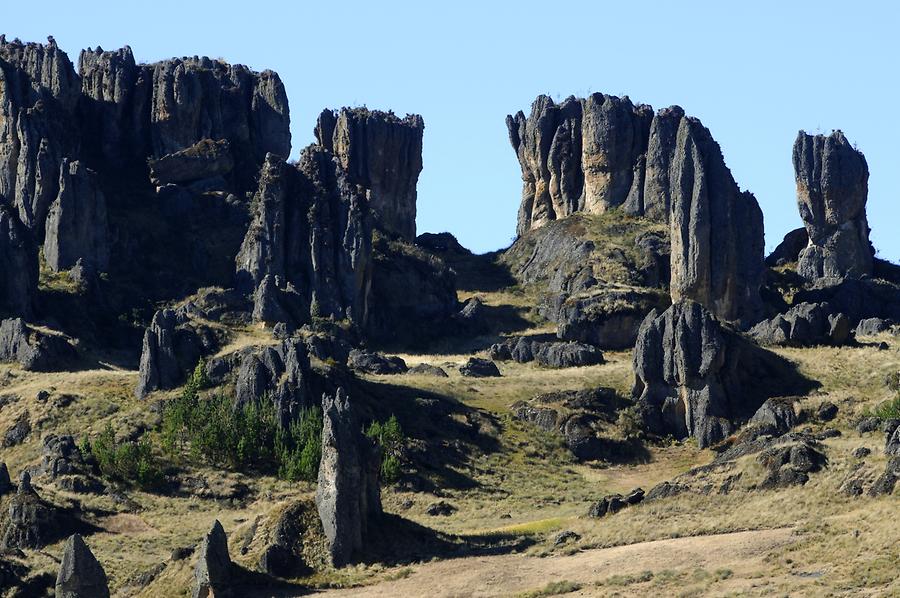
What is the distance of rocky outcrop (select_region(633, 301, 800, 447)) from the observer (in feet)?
537

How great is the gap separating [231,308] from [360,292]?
16.2 m

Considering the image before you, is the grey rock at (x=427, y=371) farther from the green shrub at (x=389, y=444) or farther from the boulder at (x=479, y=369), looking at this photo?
the green shrub at (x=389, y=444)

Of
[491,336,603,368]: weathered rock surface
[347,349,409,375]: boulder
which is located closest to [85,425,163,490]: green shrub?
[347,349,409,375]: boulder

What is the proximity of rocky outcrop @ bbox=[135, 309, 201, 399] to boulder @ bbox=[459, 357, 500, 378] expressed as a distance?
2048cm

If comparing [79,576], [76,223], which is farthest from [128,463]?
[76,223]

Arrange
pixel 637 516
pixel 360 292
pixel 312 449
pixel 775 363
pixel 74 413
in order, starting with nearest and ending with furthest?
pixel 637 516 < pixel 312 449 < pixel 74 413 < pixel 775 363 < pixel 360 292

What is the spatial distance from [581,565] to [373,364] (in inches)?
2453

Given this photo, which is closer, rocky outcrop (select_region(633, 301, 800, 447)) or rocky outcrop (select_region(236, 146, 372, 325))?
rocky outcrop (select_region(633, 301, 800, 447))

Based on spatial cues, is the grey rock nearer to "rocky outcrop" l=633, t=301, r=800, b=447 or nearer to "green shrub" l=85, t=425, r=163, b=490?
"rocky outcrop" l=633, t=301, r=800, b=447

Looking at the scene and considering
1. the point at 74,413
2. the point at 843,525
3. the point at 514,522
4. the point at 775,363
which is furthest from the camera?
the point at 775,363

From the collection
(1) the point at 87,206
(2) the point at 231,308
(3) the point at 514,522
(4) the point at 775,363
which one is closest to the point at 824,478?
(3) the point at 514,522

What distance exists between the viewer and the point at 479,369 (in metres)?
176

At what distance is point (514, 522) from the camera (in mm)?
135625

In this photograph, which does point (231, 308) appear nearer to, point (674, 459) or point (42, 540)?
point (674, 459)
